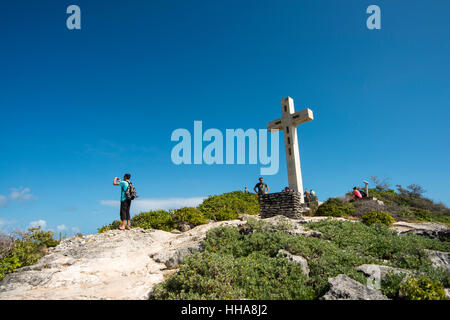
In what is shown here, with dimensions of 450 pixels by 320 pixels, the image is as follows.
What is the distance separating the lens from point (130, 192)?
423 inches

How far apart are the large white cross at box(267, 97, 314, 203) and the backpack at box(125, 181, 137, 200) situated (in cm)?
1104

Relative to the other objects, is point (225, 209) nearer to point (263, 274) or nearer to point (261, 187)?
point (261, 187)

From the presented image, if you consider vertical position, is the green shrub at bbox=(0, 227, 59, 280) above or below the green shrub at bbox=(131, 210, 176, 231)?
below

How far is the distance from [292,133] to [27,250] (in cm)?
1571

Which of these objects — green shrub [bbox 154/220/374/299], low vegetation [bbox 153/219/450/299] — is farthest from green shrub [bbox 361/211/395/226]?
green shrub [bbox 154/220/374/299]

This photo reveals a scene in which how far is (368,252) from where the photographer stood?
288 inches

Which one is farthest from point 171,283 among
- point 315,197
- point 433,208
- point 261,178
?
point 433,208

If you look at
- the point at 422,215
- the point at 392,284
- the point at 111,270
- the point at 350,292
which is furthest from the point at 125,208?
the point at 422,215

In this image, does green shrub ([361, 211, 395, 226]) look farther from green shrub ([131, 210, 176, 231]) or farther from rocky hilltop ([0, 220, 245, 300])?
green shrub ([131, 210, 176, 231])

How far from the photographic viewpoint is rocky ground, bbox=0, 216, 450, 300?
5.16 meters

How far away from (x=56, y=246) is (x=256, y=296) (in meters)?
8.75

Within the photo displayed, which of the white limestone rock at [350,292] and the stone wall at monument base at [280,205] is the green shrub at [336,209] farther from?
the white limestone rock at [350,292]

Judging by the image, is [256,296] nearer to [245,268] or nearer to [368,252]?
[245,268]

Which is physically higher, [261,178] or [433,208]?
[261,178]
